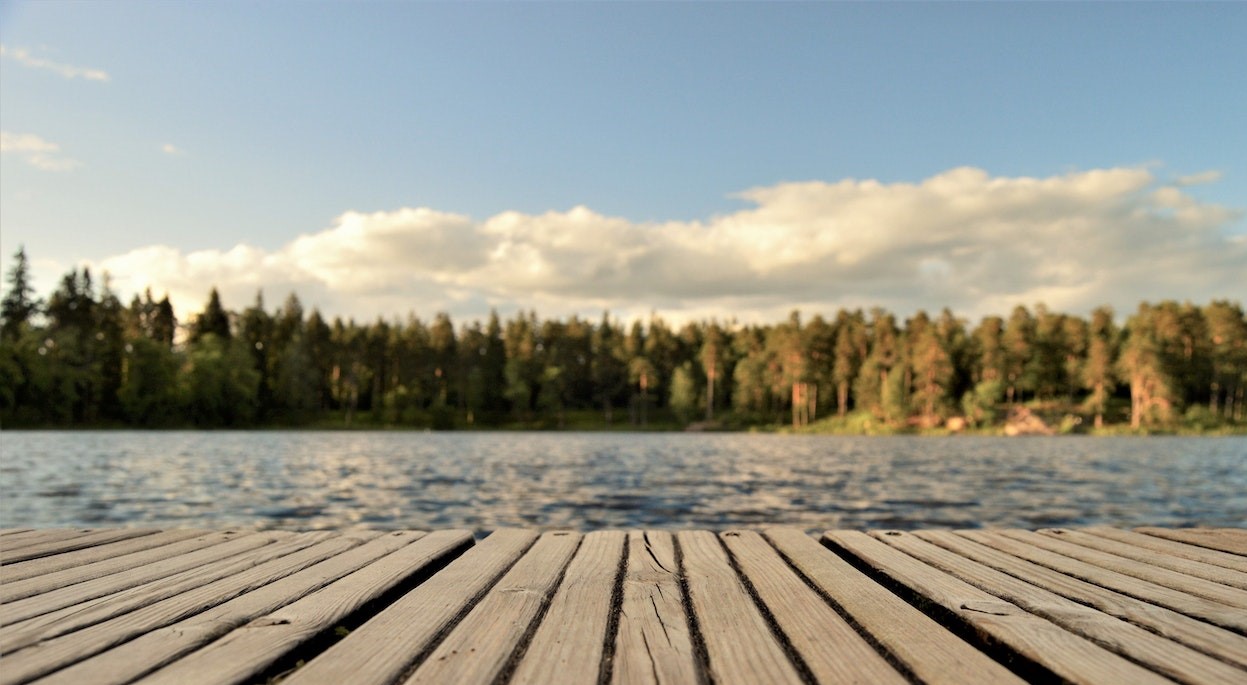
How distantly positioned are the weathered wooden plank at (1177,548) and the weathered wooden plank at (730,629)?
2911 mm

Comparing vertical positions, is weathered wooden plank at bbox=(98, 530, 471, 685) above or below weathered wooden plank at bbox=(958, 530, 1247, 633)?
above

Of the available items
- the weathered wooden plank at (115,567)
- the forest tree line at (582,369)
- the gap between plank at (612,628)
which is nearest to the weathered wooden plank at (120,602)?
the weathered wooden plank at (115,567)

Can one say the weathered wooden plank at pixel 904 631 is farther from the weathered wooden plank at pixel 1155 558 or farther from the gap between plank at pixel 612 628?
the weathered wooden plank at pixel 1155 558

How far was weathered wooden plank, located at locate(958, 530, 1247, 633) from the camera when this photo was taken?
303 cm

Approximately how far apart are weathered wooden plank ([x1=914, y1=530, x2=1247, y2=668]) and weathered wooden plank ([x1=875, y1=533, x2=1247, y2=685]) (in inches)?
2.5

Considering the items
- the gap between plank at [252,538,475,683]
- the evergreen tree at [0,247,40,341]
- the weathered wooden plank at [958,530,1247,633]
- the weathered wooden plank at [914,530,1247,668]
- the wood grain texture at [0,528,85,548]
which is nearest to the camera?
the gap between plank at [252,538,475,683]

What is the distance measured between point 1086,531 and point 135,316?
119076mm

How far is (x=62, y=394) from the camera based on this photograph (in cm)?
8156

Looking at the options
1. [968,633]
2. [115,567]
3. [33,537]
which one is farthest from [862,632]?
[33,537]

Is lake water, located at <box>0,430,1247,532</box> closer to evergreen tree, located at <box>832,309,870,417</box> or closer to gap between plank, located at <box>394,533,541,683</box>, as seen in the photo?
gap between plank, located at <box>394,533,541,683</box>

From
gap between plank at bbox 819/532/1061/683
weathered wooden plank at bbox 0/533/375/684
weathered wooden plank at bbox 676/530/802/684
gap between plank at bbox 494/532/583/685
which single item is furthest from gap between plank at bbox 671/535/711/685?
weathered wooden plank at bbox 0/533/375/684

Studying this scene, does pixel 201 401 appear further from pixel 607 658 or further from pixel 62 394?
pixel 607 658

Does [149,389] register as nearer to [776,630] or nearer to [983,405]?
[983,405]

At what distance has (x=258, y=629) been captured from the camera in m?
2.70
